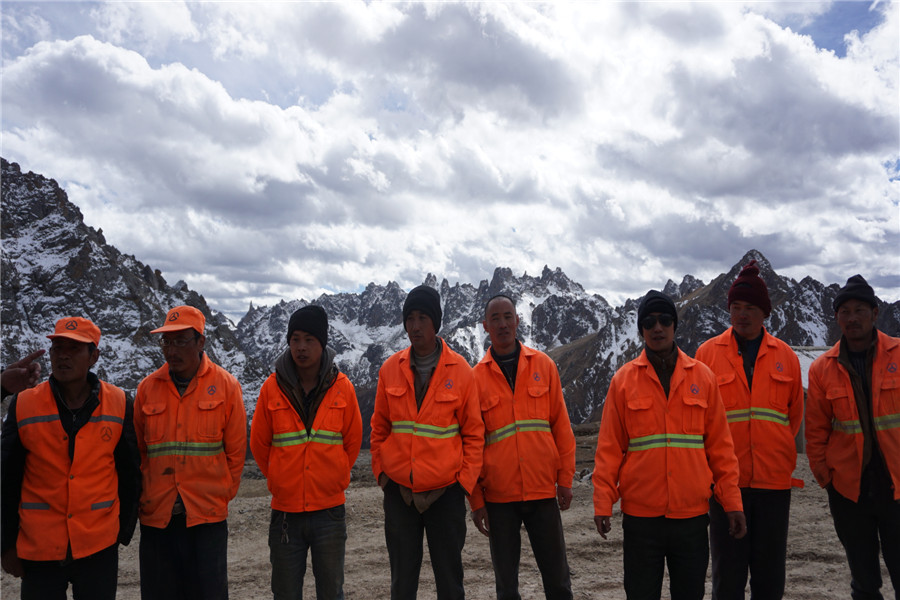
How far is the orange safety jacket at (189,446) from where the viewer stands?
434 centimetres

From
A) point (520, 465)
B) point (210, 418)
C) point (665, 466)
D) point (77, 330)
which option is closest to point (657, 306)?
point (665, 466)

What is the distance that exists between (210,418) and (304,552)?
54.4 inches

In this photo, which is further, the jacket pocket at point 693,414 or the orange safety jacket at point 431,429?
the orange safety jacket at point 431,429

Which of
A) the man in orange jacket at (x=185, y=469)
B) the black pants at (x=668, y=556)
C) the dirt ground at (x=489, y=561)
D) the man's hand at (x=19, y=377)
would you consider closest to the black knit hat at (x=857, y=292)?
the black pants at (x=668, y=556)

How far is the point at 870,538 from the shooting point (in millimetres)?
4789

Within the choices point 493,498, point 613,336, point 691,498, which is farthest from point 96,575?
point 613,336

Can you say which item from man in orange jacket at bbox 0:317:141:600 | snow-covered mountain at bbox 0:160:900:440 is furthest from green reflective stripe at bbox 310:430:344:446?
snow-covered mountain at bbox 0:160:900:440

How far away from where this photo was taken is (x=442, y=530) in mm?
4539

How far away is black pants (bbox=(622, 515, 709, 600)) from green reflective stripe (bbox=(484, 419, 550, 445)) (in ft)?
3.41

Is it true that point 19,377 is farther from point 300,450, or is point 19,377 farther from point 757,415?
point 757,415

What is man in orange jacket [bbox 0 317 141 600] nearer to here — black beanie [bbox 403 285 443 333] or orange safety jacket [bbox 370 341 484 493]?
orange safety jacket [bbox 370 341 484 493]

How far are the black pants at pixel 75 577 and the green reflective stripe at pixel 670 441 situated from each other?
13.7 ft

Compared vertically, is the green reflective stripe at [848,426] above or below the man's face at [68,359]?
below

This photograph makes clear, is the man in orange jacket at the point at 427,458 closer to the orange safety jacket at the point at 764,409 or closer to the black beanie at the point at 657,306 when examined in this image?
the black beanie at the point at 657,306
